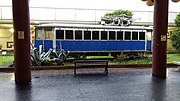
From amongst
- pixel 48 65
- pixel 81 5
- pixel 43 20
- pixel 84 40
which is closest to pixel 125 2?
pixel 81 5

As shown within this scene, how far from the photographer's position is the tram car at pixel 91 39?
16594 millimetres

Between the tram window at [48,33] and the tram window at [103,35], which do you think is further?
the tram window at [103,35]

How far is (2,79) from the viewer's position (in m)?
9.84

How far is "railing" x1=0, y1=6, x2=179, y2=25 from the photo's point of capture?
23.6m

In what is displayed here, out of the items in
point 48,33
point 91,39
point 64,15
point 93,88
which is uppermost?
point 64,15

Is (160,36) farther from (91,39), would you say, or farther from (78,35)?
(78,35)

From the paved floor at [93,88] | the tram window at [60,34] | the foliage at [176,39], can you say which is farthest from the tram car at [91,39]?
the paved floor at [93,88]

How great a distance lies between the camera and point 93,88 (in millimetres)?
8156

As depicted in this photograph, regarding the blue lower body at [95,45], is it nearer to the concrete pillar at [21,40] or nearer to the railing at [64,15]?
the railing at [64,15]

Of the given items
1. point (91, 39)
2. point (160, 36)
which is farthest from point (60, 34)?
point (160, 36)

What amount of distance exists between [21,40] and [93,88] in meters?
3.29

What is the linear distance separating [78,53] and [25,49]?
798 cm

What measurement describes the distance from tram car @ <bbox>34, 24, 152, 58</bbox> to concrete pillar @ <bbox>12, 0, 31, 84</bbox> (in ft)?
22.6

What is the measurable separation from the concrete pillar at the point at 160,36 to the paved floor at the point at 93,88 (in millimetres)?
486
